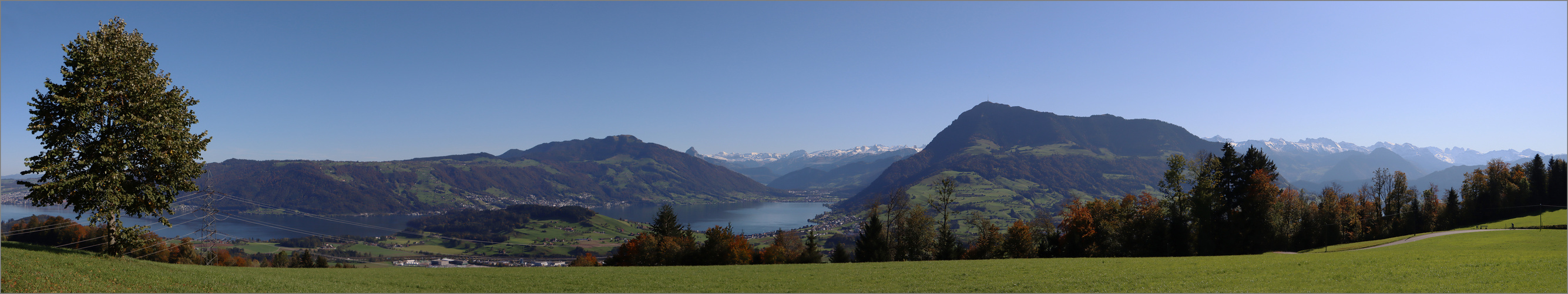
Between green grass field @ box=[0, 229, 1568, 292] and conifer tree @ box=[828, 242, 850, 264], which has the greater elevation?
green grass field @ box=[0, 229, 1568, 292]

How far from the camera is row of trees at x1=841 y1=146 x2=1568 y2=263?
41062 millimetres

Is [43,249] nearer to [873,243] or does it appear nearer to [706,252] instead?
[706,252]

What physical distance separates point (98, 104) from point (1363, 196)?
330 feet

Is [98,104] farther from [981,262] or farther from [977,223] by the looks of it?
[977,223]

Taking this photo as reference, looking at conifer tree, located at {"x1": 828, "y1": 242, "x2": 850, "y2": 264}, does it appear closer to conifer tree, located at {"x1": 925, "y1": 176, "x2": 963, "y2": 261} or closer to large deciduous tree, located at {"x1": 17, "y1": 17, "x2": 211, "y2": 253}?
conifer tree, located at {"x1": 925, "y1": 176, "x2": 963, "y2": 261}

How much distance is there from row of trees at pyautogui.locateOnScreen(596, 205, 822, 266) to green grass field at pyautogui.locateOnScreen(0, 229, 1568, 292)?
12734 millimetres

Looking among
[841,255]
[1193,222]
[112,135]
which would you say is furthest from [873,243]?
[112,135]

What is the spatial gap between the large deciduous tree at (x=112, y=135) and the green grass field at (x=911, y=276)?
81.9 inches

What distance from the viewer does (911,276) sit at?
926 inches

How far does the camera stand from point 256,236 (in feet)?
541

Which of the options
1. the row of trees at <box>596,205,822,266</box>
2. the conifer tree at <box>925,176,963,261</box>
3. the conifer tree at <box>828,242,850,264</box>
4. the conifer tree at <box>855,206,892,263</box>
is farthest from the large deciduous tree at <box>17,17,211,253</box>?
the conifer tree at <box>925,176,963,261</box>

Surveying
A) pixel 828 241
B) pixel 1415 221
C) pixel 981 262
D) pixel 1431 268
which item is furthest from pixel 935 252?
pixel 828 241

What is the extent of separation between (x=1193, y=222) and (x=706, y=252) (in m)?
39.4

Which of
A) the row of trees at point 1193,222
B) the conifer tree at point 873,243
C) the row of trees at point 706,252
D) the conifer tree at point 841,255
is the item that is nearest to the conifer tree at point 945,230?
the row of trees at point 1193,222
